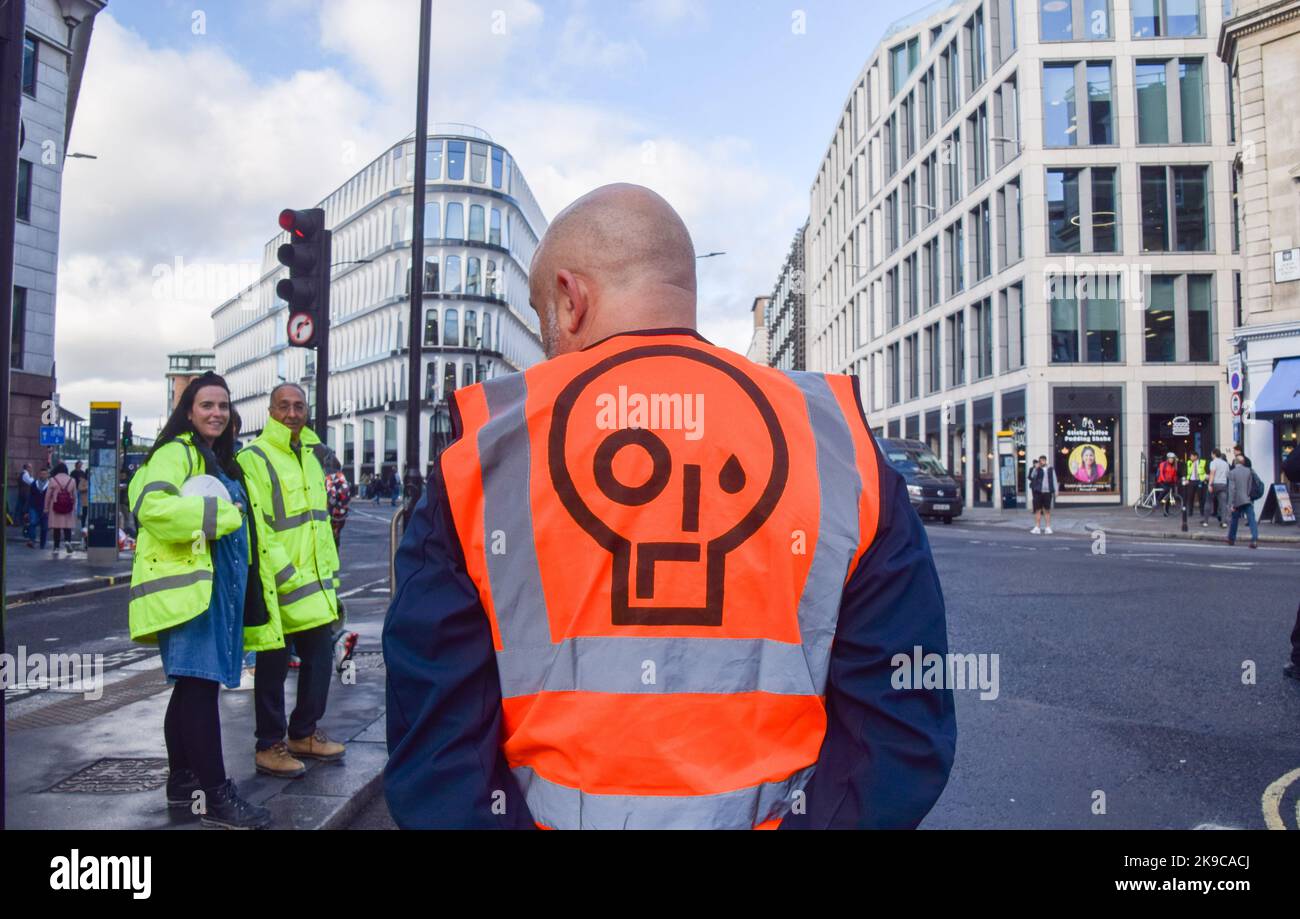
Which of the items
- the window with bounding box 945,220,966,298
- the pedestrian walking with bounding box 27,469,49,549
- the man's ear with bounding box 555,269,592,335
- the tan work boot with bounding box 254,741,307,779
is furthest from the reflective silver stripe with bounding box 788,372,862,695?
the window with bounding box 945,220,966,298

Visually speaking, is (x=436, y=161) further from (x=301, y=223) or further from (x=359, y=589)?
(x=301, y=223)

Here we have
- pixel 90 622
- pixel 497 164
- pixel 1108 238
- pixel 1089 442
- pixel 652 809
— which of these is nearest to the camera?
pixel 652 809

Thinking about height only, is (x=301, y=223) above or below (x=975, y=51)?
below

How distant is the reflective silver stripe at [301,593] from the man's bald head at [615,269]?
11.7 feet

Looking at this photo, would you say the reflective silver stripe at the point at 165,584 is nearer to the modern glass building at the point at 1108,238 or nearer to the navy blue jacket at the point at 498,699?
the navy blue jacket at the point at 498,699

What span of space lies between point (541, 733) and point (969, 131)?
130 ft

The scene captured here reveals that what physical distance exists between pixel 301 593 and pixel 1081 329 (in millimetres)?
31295

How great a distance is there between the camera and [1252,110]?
24.0m

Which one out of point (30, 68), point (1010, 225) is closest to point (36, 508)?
point (30, 68)

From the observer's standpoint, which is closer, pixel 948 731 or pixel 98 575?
pixel 948 731

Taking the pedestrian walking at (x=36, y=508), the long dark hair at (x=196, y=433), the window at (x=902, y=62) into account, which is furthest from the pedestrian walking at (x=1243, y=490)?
the window at (x=902, y=62)

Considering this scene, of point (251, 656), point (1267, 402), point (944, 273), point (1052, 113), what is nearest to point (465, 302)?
point (944, 273)

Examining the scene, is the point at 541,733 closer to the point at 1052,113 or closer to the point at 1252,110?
the point at 1252,110

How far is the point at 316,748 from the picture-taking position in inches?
187
